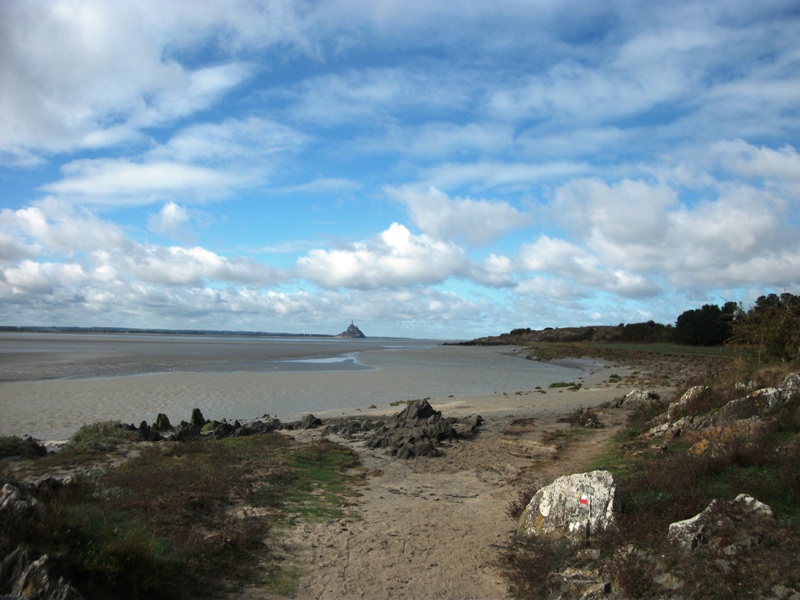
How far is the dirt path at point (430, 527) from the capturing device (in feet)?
22.0

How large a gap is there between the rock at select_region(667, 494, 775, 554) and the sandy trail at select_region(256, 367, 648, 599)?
2.06 m

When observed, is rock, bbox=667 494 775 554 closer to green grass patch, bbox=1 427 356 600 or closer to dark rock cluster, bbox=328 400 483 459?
green grass patch, bbox=1 427 356 600

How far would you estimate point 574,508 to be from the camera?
24.1 ft

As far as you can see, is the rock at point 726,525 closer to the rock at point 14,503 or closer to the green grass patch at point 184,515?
the green grass patch at point 184,515

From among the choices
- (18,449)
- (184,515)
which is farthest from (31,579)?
(18,449)

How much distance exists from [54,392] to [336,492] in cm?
2251

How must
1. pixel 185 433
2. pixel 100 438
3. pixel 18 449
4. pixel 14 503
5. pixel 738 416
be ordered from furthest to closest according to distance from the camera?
pixel 185 433, pixel 100 438, pixel 18 449, pixel 738 416, pixel 14 503

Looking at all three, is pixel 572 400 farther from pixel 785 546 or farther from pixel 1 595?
pixel 1 595

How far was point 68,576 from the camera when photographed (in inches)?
193

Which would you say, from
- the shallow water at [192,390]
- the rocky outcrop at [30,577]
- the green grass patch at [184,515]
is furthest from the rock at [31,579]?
the shallow water at [192,390]

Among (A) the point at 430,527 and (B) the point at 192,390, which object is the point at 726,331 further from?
(A) the point at 430,527

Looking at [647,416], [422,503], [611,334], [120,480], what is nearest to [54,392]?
[120,480]

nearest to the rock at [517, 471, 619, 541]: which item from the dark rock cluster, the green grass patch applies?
the green grass patch

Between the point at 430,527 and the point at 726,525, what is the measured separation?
4.29 meters
